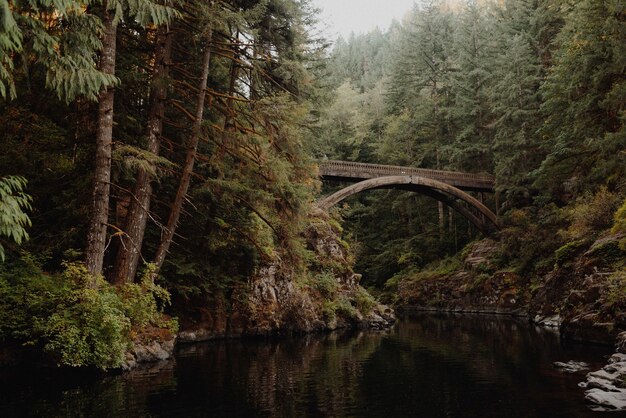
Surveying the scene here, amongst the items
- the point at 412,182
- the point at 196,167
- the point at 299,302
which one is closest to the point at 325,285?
the point at 299,302

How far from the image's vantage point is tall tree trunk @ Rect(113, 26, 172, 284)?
35.4 feet

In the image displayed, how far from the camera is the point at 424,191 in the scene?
3092cm

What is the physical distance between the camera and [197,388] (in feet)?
27.4

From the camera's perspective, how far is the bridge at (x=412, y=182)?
26672 millimetres

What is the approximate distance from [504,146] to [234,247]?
20.8 meters

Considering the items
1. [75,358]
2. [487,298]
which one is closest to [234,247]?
[75,358]

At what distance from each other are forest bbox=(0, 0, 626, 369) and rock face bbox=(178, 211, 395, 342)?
0.10m

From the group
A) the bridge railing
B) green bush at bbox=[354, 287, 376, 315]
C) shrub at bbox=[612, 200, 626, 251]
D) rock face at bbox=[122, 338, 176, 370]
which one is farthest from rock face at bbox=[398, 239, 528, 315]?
rock face at bbox=[122, 338, 176, 370]

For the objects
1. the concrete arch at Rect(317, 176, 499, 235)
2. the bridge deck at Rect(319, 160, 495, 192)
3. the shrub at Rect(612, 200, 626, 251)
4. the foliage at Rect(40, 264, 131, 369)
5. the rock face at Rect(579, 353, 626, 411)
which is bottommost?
the rock face at Rect(579, 353, 626, 411)

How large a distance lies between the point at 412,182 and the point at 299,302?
44.8 feet

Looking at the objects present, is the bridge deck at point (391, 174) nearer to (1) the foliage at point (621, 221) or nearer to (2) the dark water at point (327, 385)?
(1) the foliage at point (621, 221)

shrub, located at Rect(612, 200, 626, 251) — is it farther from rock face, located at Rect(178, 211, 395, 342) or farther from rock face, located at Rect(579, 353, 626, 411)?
Answer: rock face, located at Rect(178, 211, 395, 342)

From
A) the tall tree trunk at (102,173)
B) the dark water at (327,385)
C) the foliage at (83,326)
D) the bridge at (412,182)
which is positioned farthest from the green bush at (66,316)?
the bridge at (412,182)

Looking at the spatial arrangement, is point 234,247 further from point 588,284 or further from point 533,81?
point 533,81
